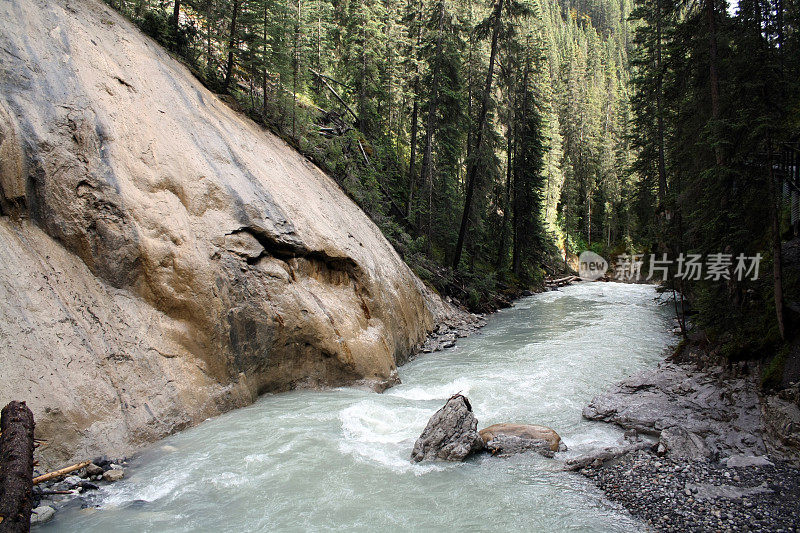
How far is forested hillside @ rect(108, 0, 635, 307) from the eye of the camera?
1520cm

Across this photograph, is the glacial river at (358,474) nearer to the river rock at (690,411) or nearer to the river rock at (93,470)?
the river rock at (93,470)

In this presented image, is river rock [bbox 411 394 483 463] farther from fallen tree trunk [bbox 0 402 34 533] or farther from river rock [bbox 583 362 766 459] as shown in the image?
fallen tree trunk [bbox 0 402 34 533]

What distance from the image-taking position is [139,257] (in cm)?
748

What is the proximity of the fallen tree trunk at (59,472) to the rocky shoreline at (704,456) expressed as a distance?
251 inches

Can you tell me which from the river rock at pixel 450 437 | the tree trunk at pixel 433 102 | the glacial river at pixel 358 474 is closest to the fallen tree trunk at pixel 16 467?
the glacial river at pixel 358 474

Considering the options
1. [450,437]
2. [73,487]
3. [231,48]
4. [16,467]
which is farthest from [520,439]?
[231,48]

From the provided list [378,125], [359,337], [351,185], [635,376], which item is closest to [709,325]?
[635,376]

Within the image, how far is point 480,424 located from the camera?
8.04 metres

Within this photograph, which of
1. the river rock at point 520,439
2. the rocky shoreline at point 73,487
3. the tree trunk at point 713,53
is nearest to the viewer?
the rocky shoreline at point 73,487

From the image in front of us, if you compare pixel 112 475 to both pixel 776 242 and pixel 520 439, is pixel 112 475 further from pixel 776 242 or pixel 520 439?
pixel 776 242

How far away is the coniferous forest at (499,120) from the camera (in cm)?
826

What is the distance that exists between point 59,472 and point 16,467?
96cm

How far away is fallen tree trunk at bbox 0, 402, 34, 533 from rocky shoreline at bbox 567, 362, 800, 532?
632 cm

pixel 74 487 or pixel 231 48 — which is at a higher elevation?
pixel 231 48
